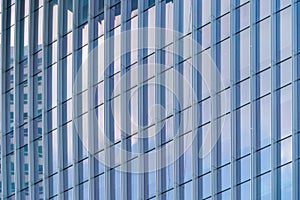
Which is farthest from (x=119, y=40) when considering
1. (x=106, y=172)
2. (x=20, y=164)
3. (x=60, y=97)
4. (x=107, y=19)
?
(x=20, y=164)

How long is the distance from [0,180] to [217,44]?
9012 mm

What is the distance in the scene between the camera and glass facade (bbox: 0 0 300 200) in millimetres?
16828

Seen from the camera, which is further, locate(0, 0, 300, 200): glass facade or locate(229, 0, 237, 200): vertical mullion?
locate(229, 0, 237, 200): vertical mullion

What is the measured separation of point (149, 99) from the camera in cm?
1833

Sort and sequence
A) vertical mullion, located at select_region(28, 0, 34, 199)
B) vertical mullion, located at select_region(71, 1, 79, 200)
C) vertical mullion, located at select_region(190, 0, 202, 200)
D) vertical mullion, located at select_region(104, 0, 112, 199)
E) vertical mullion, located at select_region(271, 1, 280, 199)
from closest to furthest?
vertical mullion, located at select_region(271, 1, 280, 199) → vertical mullion, located at select_region(190, 0, 202, 200) → vertical mullion, located at select_region(104, 0, 112, 199) → vertical mullion, located at select_region(71, 1, 79, 200) → vertical mullion, located at select_region(28, 0, 34, 199)

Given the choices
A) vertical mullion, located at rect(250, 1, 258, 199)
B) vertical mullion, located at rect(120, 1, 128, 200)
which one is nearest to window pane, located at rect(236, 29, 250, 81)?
vertical mullion, located at rect(250, 1, 258, 199)

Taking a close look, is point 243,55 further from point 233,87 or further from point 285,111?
point 285,111

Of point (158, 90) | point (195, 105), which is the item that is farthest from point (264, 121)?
point (158, 90)

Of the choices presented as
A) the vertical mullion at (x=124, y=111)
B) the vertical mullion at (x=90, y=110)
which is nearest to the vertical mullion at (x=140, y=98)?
the vertical mullion at (x=124, y=111)

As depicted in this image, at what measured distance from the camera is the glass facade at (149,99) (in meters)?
16.8

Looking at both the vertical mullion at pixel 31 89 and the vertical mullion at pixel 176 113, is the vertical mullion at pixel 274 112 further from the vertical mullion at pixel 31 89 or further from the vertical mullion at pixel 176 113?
the vertical mullion at pixel 31 89

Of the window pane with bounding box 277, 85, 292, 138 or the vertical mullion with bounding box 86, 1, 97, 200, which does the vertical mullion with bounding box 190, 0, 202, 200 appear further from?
the vertical mullion with bounding box 86, 1, 97, 200

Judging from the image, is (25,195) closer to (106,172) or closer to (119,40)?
(106,172)

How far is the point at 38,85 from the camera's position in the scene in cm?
2009
